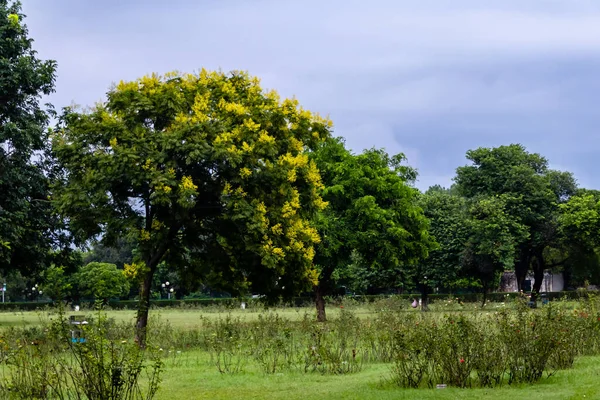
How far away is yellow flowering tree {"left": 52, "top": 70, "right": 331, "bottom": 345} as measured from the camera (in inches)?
808

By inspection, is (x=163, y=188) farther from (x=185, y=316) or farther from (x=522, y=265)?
(x=522, y=265)

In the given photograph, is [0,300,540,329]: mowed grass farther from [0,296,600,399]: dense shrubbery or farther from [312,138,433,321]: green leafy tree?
[0,296,600,399]: dense shrubbery

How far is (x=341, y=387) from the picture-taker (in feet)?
39.7

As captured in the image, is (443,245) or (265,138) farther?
(443,245)

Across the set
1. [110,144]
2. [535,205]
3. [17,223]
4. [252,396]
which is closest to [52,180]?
[17,223]

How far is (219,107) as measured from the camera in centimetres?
2198

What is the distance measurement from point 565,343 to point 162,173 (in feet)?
37.3

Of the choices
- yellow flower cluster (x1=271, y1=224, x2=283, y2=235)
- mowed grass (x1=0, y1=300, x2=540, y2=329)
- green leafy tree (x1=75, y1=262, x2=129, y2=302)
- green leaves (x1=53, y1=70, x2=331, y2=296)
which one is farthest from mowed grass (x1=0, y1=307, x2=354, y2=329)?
green leafy tree (x1=75, y1=262, x2=129, y2=302)

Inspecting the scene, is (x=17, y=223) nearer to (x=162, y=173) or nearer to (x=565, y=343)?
(x=162, y=173)

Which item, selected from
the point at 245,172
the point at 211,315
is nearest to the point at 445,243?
the point at 211,315

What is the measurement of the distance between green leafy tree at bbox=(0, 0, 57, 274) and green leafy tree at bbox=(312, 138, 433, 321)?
37.6 feet

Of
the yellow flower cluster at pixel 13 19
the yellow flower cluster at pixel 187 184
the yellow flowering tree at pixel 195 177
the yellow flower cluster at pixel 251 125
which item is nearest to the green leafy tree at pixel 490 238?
the yellow flowering tree at pixel 195 177

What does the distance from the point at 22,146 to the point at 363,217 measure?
15.2 metres

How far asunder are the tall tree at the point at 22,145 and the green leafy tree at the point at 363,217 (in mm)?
11549
